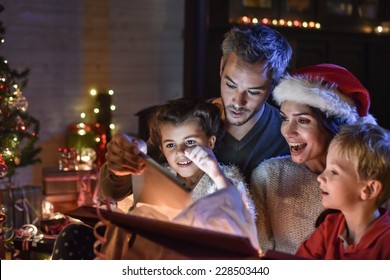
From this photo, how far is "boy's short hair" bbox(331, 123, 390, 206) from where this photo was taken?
189cm

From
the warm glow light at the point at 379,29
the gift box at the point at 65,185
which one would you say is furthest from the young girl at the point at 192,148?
the warm glow light at the point at 379,29

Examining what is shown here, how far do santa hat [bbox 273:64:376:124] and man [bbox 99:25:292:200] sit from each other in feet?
0.47

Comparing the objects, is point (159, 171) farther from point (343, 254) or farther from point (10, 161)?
point (10, 161)

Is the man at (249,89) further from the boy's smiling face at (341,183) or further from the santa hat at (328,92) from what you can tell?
the boy's smiling face at (341,183)

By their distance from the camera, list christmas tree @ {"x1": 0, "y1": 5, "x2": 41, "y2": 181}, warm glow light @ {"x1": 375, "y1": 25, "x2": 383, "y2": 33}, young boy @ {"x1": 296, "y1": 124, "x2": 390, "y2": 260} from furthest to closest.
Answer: warm glow light @ {"x1": 375, "y1": 25, "x2": 383, "y2": 33}, christmas tree @ {"x1": 0, "y1": 5, "x2": 41, "y2": 181}, young boy @ {"x1": 296, "y1": 124, "x2": 390, "y2": 260}

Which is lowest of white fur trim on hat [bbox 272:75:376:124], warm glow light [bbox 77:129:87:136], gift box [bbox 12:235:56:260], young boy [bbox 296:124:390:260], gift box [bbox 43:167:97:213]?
gift box [bbox 43:167:97:213]

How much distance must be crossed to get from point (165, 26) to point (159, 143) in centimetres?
431

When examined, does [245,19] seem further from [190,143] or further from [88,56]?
[190,143]

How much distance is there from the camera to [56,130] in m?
6.08

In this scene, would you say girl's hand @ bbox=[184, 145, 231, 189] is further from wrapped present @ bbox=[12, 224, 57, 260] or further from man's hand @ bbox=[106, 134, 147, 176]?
wrapped present @ bbox=[12, 224, 57, 260]

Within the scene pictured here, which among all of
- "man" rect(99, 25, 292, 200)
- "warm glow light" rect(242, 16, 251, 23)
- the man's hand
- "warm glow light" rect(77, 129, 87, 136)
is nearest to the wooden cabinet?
"warm glow light" rect(242, 16, 251, 23)

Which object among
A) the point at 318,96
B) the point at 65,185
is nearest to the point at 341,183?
the point at 318,96

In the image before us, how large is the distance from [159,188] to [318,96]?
30.0 inches

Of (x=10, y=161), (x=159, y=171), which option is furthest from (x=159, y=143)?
(x=10, y=161)
